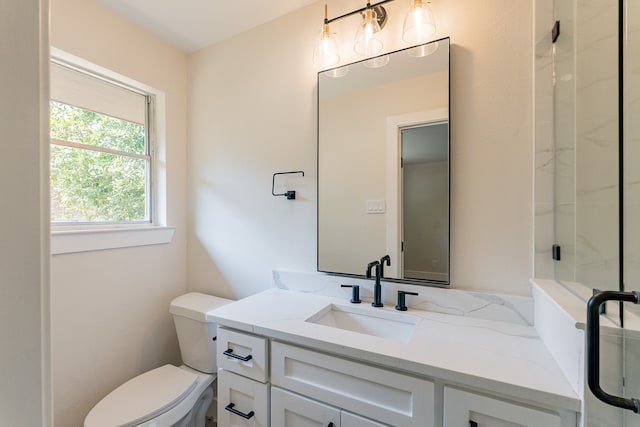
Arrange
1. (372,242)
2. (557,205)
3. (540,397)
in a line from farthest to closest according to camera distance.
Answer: (372,242), (557,205), (540,397)

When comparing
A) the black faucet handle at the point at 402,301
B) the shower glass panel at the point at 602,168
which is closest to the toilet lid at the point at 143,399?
the black faucet handle at the point at 402,301

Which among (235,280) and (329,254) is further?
(235,280)

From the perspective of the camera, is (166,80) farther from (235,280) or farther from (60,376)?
(60,376)

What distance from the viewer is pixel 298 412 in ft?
3.43

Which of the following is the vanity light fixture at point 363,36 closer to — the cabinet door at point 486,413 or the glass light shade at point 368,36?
the glass light shade at point 368,36

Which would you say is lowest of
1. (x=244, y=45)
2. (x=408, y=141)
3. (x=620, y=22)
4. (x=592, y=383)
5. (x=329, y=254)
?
(x=592, y=383)

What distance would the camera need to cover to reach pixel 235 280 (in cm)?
186

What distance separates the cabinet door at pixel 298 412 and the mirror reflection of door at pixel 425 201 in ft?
2.16

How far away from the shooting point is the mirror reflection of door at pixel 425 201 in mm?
1258

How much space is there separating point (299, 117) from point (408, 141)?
2.14 feet

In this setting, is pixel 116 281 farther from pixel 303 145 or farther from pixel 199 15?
pixel 199 15

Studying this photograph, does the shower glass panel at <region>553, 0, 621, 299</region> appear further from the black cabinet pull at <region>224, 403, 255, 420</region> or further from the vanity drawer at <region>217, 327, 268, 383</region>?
the black cabinet pull at <region>224, 403, 255, 420</region>

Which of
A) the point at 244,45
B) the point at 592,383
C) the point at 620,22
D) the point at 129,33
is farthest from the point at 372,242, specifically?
the point at 129,33

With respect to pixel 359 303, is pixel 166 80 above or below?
above
